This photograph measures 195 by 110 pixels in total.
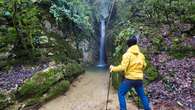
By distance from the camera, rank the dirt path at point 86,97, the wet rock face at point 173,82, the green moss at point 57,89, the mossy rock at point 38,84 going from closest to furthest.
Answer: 1. the wet rock face at point 173,82
2. the mossy rock at point 38,84
3. the dirt path at point 86,97
4. the green moss at point 57,89

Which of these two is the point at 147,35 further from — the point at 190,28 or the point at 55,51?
the point at 55,51

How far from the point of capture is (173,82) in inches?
347

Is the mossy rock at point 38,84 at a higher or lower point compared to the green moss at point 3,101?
higher

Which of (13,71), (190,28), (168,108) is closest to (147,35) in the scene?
(190,28)

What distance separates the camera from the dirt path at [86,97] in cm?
853

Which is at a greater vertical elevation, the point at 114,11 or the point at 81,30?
the point at 114,11

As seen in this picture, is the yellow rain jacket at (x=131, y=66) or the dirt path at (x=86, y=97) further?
the dirt path at (x=86, y=97)

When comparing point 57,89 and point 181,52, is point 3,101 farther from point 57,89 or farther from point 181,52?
point 181,52

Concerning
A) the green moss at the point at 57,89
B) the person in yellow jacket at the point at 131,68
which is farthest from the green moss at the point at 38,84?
the person in yellow jacket at the point at 131,68

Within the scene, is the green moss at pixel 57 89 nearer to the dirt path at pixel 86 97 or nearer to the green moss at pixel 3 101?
the dirt path at pixel 86 97

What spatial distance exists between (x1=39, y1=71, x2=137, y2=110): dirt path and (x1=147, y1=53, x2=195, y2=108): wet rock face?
92cm

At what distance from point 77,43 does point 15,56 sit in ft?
11.9

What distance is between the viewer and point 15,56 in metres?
9.93

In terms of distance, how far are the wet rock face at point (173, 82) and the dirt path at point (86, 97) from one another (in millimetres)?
919
